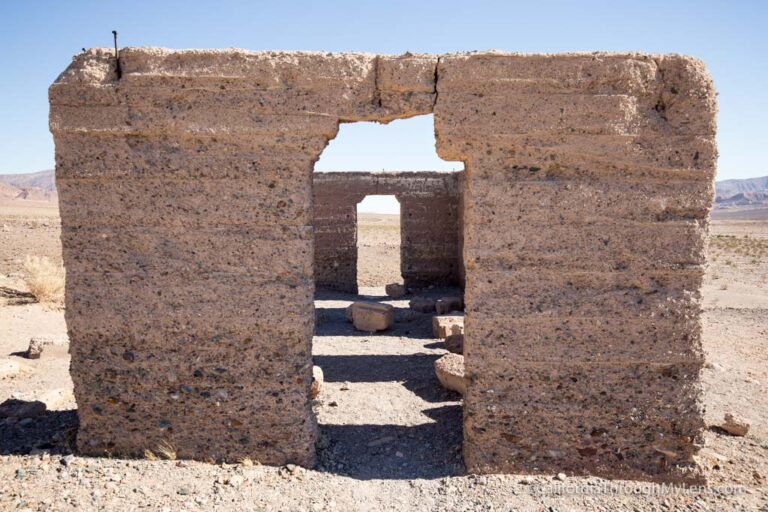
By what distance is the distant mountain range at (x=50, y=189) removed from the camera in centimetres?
7912

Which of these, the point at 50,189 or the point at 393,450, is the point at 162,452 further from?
the point at 50,189

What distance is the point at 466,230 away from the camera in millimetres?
3557

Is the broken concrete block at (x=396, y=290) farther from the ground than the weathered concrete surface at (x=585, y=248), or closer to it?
closer to it

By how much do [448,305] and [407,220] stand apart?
8.72 feet

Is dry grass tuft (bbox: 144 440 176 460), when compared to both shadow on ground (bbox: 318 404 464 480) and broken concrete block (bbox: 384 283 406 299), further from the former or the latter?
broken concrete block (bbox: 384 283 406 299)

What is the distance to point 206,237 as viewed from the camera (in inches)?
139

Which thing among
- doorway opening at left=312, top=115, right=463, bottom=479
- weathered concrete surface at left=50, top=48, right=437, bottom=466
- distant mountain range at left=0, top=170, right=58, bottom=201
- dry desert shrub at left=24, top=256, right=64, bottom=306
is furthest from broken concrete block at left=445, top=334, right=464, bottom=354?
distant mountain range at left=0, top=170, right=58, bottom=201

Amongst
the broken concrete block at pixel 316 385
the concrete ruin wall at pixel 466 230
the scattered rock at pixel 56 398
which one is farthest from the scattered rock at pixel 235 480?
the scattered rock at pixel 56 398

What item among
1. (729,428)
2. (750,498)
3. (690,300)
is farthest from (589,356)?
(729,428)

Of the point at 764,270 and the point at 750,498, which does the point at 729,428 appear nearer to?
the point at 750,498

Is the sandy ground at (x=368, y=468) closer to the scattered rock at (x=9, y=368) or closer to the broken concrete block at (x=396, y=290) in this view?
the scattered rock at (x=9, y=368)

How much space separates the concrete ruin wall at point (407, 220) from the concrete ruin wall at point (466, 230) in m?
7.58

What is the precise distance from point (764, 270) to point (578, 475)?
17.0 m

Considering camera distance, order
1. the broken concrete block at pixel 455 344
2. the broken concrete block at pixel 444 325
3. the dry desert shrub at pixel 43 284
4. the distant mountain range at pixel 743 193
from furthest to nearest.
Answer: the distant mountain range at pixel 743 193 < the dry desert shrub at pixel 43 284 < the broken concrete block at pixel 444 325 < the broken concrete block at pixel 455 344
